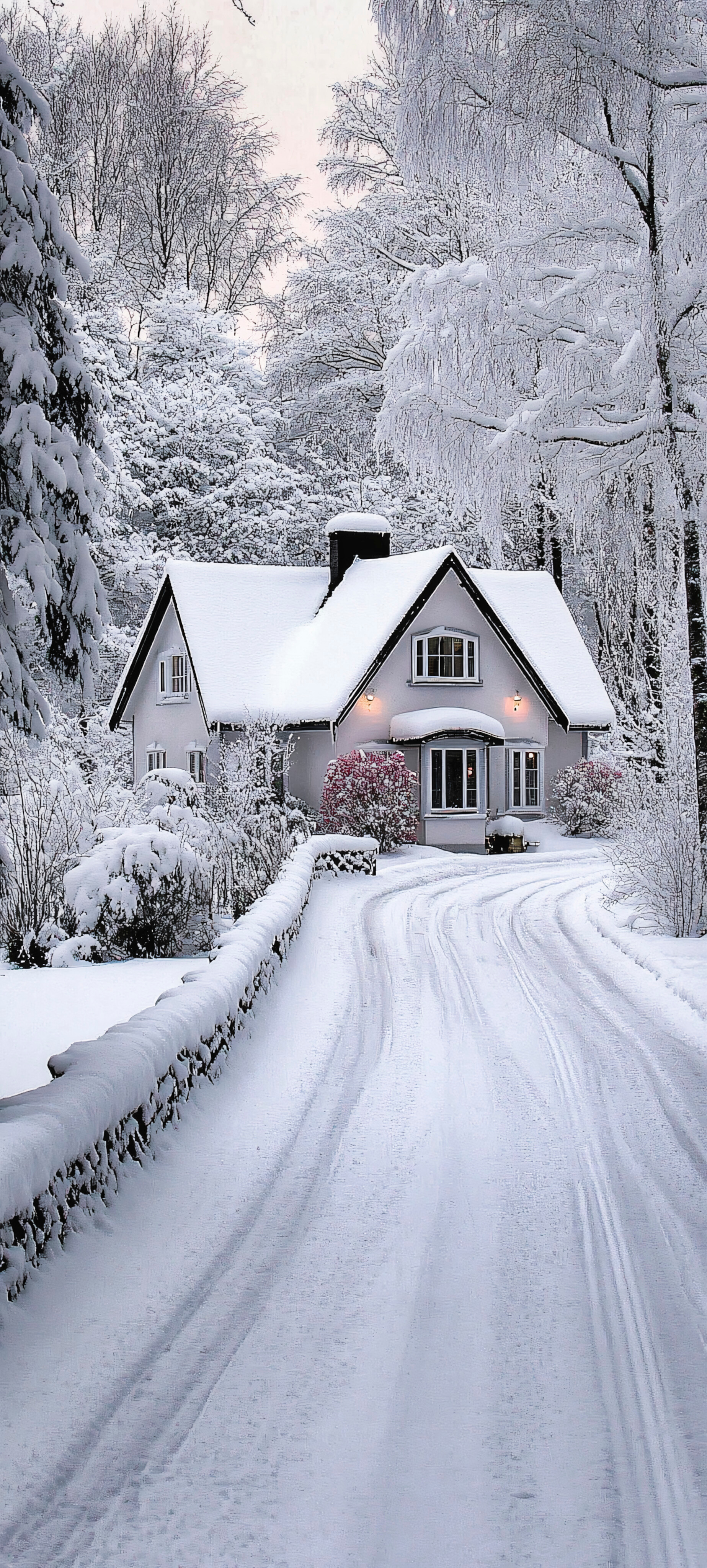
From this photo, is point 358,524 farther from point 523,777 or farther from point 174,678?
point 523,777

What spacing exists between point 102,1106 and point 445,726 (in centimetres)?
2090

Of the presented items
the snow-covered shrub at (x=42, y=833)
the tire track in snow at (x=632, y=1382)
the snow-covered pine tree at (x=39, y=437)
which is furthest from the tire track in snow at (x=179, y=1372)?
the snow-covered shrub at (x=42, y=833)

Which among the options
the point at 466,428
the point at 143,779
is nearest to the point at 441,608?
the point at 143,779

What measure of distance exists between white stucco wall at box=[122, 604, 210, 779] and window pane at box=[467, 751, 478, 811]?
557 centimetres

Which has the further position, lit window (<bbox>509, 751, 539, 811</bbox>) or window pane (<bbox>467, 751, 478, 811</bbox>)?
lit window (<bbox>509, 751, 539, 811</bbox>)

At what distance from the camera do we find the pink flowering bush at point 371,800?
2266cm

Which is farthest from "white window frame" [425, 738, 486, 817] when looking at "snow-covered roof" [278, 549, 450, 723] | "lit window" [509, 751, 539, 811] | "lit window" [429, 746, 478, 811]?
"snow-covered roof" [278, 549, 450, 723]

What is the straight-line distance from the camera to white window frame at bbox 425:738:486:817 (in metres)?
25.5

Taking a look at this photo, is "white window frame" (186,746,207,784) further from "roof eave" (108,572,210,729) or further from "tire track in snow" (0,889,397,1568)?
"tire track in snow" (0,889,397,1568)

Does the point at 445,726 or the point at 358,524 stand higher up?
the point at 358,524

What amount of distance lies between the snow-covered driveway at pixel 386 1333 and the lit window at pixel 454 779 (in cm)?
1836

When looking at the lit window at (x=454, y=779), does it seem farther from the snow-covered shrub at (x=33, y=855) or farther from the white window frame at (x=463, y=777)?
the snow-covered shrub at (x=33, y=855)

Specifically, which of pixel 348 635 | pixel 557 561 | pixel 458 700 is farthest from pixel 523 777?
pixel 557 561

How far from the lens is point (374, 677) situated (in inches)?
1019
